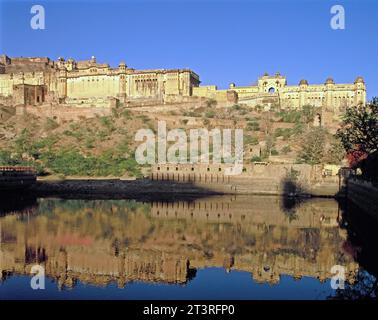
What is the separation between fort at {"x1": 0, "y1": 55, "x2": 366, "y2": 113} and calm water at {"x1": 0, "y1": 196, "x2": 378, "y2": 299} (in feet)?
117

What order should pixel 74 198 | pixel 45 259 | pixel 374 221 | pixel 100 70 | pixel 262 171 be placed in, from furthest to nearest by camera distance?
pixel 100 70 < pixel 262 171 < pixel 74 198 < pixel 374 221 < pixel 45 259

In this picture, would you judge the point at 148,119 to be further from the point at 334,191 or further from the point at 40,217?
the point at 40,217

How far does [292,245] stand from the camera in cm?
1579

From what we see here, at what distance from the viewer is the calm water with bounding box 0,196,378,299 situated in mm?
10828

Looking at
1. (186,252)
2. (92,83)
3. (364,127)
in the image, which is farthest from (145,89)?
(186,252)

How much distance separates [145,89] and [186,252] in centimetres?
4894

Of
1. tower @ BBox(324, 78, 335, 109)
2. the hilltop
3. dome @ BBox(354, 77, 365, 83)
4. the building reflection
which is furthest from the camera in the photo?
tower @ BBox(324, 78, 335, 109)

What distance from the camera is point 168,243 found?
1622cm

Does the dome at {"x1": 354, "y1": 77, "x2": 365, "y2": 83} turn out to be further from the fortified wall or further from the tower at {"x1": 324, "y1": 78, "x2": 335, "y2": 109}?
the fortified wall

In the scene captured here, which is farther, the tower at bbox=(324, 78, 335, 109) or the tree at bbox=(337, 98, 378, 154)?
the tower at bbox=(324, 78, 335, 109)

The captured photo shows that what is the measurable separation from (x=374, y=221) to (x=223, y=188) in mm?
15345

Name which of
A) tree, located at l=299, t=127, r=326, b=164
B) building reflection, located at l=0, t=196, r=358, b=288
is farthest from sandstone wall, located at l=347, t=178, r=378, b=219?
tree, located at l=299, t=127, r=326, b=164

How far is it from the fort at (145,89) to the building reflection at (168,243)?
35.2 meters

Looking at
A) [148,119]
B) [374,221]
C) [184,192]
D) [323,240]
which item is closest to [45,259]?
[323,240]
